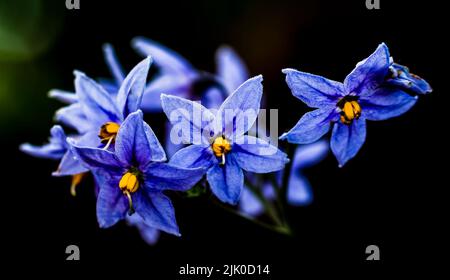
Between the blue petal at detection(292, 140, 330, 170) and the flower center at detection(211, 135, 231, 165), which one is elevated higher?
the blue petal at detection(292, 140, 330, 170)

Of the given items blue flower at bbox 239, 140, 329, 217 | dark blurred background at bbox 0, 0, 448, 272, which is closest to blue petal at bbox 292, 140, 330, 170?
blue flower at bbox 239, 140, 329, 217

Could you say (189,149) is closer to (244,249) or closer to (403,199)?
(244,249)

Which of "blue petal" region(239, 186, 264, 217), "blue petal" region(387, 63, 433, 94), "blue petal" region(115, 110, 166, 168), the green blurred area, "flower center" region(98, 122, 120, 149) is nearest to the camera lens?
"blue petal" region(115, 110, 166, 168)

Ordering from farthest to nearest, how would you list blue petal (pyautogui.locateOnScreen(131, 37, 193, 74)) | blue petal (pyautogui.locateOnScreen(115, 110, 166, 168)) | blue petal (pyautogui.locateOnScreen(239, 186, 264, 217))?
blue petal (pyautogui.locateOnScreen(239, 186, 264, 217)), blue petal (pyautogui.locateOnScreen(131, 37, 193, 74)), blue petal (pyautogui.locateOnScreen(115, 110, 166, 168))

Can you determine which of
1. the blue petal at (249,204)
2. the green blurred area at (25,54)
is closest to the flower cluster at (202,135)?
the blue petal at (249,204)

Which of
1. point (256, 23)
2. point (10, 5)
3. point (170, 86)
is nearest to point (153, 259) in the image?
point (170, 86)

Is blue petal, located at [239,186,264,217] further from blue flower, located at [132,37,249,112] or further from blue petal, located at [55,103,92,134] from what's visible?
blue petal, located at [55,103,92,134]
